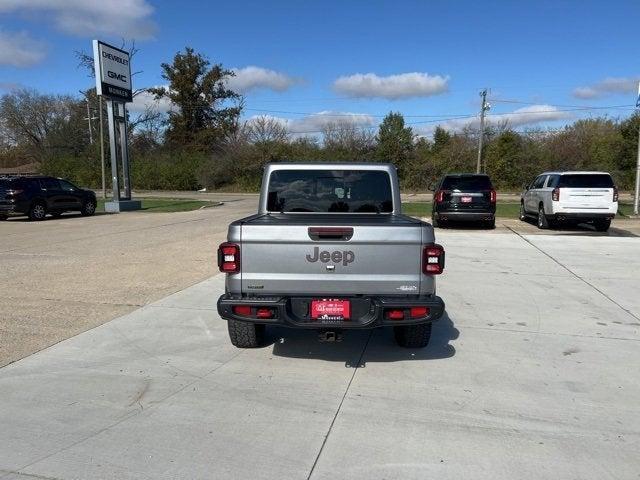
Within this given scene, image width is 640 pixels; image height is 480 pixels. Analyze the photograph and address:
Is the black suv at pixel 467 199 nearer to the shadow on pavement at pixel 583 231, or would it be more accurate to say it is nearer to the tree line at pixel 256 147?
the shadow on pavement at pixel 583 231

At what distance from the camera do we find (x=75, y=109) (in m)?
68.8

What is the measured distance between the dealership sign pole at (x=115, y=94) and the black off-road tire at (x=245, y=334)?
69.1 feet

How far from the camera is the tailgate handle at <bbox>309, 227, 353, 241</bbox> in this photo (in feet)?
15.1

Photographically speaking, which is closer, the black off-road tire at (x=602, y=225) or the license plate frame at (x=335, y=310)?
the license plate frame at (x=335, y=310)

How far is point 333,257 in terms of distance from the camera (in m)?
4.66

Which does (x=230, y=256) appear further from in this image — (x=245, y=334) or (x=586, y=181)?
(x=586, y=181)

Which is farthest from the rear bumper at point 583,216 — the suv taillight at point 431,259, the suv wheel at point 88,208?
the suv wheel at point 88,208

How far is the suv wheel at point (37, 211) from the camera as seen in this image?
2018 centimetres

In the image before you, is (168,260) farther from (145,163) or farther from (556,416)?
(145,163)

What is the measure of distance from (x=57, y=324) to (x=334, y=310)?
143 inches

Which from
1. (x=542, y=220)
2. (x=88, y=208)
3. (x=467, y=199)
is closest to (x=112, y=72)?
(x=88, y=208)

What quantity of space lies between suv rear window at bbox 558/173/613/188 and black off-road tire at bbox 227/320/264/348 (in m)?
13.0

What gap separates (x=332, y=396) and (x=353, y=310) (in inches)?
28.8

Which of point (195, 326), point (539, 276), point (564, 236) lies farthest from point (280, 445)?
point (564, 236)
